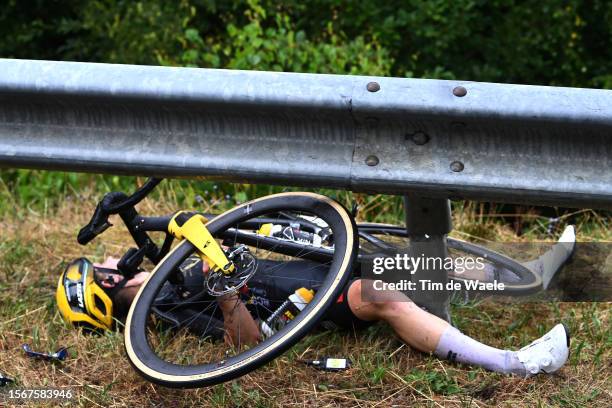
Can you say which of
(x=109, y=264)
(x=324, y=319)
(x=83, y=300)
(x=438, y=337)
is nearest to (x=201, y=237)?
(x=324, y=319)

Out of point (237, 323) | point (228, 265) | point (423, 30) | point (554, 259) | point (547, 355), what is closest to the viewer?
point (547, 355)

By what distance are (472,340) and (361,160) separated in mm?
945

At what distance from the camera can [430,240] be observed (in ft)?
12.8

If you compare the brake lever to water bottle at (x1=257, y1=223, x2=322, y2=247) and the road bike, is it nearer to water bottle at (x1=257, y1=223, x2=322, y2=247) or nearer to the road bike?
the road bike

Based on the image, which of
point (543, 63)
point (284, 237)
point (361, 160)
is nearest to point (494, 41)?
point (543, 63)

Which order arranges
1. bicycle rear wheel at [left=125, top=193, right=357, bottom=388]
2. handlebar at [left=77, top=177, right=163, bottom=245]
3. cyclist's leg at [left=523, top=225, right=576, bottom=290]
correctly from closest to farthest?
bicycle rear wheel at [left=125, top=193, right=357, bottom=388]
handlebar at [left=77, top=177, right=163, bottom=245]
cyclist's leg at [left=523, top=225, right=576, bottom=290]

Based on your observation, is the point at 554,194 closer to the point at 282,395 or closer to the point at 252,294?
the point at 282,395

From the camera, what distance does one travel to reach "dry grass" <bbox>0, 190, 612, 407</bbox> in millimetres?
3666

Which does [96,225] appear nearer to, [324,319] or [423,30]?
[324,319]

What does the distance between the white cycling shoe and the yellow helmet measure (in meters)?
1.89

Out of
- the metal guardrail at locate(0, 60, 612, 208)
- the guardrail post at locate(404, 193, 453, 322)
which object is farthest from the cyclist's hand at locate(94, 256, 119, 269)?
the guardrail post at locate(404, 193, 453, 322)

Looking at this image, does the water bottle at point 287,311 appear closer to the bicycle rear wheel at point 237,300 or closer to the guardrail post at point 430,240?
the bicycle rear wheel at point 237,300

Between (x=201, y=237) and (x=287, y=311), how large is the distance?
47cm

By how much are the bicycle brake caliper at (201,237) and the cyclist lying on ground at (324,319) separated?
7.1 inches
